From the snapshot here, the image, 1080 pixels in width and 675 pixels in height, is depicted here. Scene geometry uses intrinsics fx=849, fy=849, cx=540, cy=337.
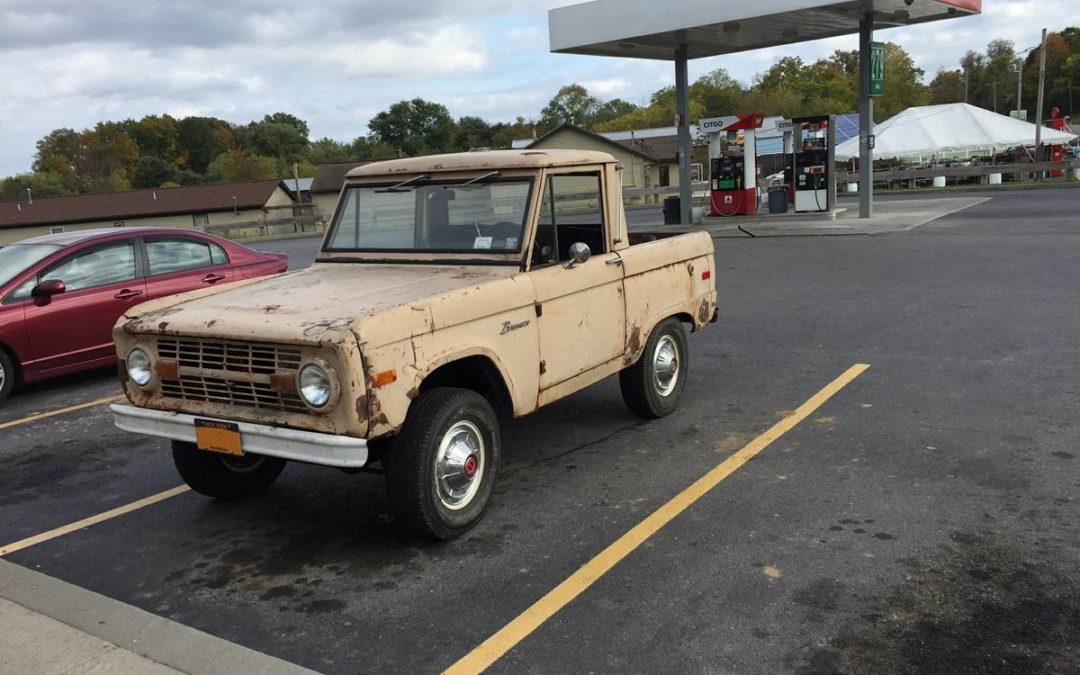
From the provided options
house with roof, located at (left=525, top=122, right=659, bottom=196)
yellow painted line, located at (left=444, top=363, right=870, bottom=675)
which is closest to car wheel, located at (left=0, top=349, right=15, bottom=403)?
yellow painted line, located at (left=444, top=363, right=870, bottom=675)

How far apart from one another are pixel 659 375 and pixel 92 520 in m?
3.81

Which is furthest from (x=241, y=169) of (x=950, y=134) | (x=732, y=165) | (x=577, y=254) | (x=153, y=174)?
(x=577, y=254)

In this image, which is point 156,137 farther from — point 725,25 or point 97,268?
point 97,268

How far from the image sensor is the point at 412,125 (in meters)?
119

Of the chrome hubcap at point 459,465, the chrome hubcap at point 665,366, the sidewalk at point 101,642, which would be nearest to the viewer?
the sidewalk at point 101,642

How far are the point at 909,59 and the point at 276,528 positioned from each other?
94766 mm

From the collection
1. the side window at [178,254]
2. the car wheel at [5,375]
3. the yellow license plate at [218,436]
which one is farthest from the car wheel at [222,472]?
the side window at [178,254]

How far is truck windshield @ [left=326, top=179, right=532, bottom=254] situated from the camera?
509 centimetres

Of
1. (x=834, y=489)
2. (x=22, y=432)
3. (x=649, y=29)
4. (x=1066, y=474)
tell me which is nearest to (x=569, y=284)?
(x=834, y=489)

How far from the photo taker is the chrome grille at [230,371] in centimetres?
399

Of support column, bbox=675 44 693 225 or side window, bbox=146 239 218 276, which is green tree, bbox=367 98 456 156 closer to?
support column, bbox=675 44 693 225

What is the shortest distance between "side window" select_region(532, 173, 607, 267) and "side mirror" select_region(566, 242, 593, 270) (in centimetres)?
9

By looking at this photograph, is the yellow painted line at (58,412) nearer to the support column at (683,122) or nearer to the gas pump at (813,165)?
the support column at (683,122)

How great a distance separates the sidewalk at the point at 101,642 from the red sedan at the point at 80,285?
453cm
